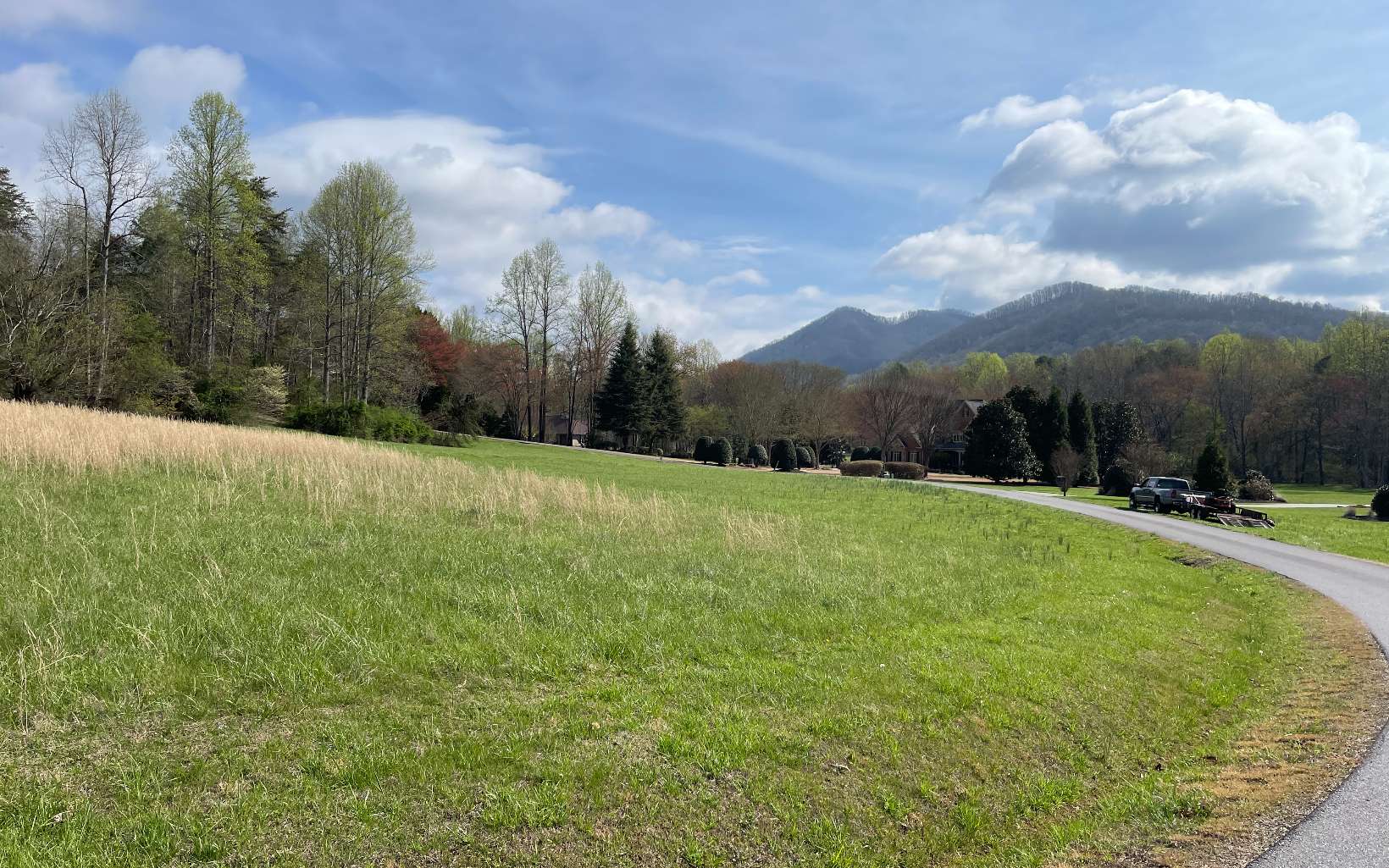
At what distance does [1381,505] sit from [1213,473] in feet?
28.4

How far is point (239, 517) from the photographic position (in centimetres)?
1029

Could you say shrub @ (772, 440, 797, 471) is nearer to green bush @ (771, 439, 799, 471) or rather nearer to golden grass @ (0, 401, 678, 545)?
green bush @ (771, 439, 799, 471)

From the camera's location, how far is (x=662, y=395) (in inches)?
2574

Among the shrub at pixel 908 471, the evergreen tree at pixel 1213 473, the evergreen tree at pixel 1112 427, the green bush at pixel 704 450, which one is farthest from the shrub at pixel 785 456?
the evergreen tree at pixel 1112 427

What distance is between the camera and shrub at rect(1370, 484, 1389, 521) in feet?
97.3

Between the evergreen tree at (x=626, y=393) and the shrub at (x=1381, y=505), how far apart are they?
4666 cm

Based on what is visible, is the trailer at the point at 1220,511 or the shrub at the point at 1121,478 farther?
the shrub at the point at 1121,478

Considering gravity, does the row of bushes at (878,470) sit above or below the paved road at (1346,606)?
above

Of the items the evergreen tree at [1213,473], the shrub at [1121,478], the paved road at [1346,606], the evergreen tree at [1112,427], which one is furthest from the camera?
the evergreen tree at [1112,427]

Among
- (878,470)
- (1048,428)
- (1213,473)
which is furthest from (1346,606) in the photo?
(1048,428)

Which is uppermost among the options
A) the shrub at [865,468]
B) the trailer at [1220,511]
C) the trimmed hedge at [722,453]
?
the trimmed hedge at [722,453]

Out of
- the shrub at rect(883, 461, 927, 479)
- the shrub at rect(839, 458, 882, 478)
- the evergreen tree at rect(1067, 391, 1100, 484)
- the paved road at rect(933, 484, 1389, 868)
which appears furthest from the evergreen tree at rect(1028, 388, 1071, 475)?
the paved road at rect(933, 484, 1389, 868)

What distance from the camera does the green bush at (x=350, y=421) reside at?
121 ft

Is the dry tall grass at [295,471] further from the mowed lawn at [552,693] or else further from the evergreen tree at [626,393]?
the evergreen tree at [626,393]
